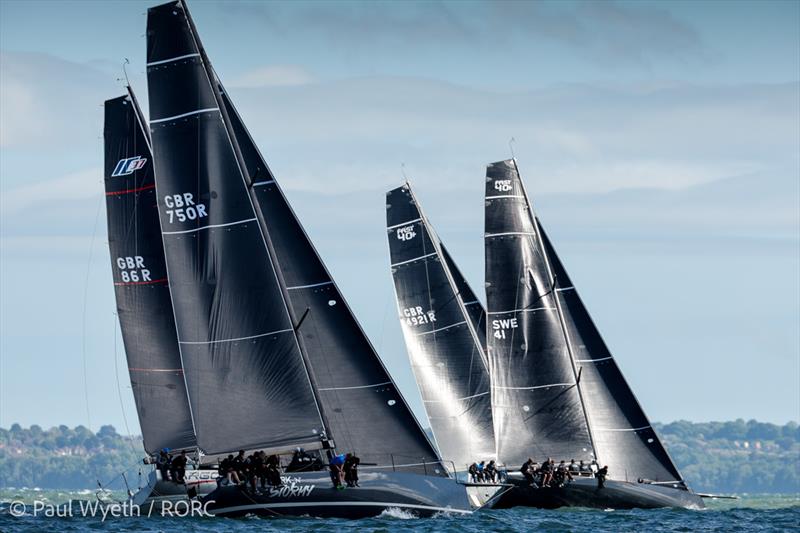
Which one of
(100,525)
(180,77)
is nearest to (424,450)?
(100,525)

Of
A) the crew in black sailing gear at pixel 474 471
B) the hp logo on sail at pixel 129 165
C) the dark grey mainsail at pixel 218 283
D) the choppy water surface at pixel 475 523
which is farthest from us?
the crew in black sailing gear at pixel 474 471

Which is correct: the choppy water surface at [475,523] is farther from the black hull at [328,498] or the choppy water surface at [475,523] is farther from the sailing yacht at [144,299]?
the sailing yacht at [144,299]

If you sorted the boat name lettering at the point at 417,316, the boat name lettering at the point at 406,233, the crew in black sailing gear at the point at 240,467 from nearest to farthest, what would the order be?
the crew in black sailing gear at the point at 240,467 → the boat name lettering at the point at 417,316 → the boat name lettering at the point at 406,233

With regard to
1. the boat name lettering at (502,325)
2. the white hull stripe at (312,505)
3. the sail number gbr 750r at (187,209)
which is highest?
the sail number gbr 750r at (187,209)

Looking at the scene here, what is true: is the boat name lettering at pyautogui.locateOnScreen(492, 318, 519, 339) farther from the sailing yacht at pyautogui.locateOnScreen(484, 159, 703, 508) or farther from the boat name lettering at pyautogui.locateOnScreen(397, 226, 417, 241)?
the boat name lettering at pyautogui.locateOnScreen(397, 226, 417, 241)

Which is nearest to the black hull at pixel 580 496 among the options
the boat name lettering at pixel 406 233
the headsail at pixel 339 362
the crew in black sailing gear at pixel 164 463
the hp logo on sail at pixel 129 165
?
the headsail at pixel 339 362

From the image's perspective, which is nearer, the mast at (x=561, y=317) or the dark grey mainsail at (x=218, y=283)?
the dark grey mainsail at (x=218, y=283)

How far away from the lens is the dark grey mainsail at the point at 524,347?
180 ft

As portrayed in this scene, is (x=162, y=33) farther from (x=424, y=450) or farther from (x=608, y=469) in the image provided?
(x=608, y=469)

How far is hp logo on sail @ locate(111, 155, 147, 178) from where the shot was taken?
170 feet

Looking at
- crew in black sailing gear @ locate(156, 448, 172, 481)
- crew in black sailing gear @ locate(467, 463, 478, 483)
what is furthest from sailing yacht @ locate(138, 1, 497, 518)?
crew in black sailing gear @ locate(467, 463, 478, 483)

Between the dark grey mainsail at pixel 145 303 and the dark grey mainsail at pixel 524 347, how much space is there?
1081cm

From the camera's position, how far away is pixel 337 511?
40.8 m

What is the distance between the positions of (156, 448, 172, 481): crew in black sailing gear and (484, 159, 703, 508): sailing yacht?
37.4ft
